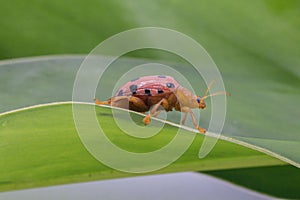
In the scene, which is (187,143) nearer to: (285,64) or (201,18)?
(285,64)

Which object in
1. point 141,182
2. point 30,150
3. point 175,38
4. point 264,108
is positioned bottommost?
point 30,150

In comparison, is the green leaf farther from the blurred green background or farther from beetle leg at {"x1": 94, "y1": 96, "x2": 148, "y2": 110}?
the blurred green background

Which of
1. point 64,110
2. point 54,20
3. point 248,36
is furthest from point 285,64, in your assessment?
point 64,110

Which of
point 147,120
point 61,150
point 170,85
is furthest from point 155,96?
point 61,150

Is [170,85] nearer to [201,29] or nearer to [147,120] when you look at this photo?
[147,120]

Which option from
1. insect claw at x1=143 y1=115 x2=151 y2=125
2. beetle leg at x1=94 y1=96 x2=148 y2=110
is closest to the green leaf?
insect claw at x1=143 y1=115 x2=151 y2=125

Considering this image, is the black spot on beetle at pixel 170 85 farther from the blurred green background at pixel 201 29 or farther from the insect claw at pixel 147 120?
the insect claw at pixel 147 120
